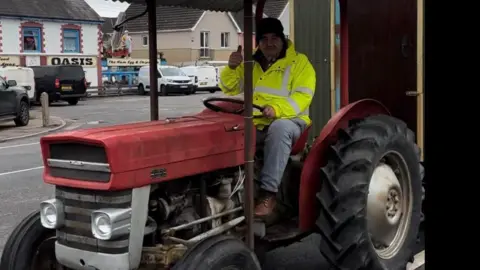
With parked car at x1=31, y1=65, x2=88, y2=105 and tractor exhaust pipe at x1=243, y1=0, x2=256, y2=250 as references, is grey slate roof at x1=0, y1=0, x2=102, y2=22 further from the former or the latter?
tractor exhaust pipe at x1=243, y1=0, x2=256, y2=250

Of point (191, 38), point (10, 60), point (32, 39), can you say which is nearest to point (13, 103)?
point (10, 60)

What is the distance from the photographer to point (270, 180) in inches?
166

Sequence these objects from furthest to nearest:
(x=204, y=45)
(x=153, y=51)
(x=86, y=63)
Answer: (x=204, y=45)
(x=86, y=63)
(x=153, y=51)

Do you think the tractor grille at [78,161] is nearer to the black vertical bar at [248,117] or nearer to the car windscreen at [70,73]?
the black vertical bar at [248,117]

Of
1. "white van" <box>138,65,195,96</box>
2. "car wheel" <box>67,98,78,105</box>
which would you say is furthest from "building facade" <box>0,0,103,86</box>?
"car wheel" <box>67,98,78,105</box>

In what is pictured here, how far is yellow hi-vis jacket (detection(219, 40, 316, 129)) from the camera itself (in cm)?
445

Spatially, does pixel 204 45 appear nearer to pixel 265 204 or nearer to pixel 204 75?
pixel 204 75

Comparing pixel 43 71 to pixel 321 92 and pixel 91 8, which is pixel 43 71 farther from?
pixel 321 92

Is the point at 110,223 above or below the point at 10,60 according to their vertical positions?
below

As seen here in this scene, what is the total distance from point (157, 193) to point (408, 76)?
433 centimetres

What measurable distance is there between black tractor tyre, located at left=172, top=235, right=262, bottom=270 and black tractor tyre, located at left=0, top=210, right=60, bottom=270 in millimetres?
1004

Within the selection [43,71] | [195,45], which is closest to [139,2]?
[43,71]

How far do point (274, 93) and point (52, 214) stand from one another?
174 centimetres

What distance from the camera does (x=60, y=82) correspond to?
94.5ft
